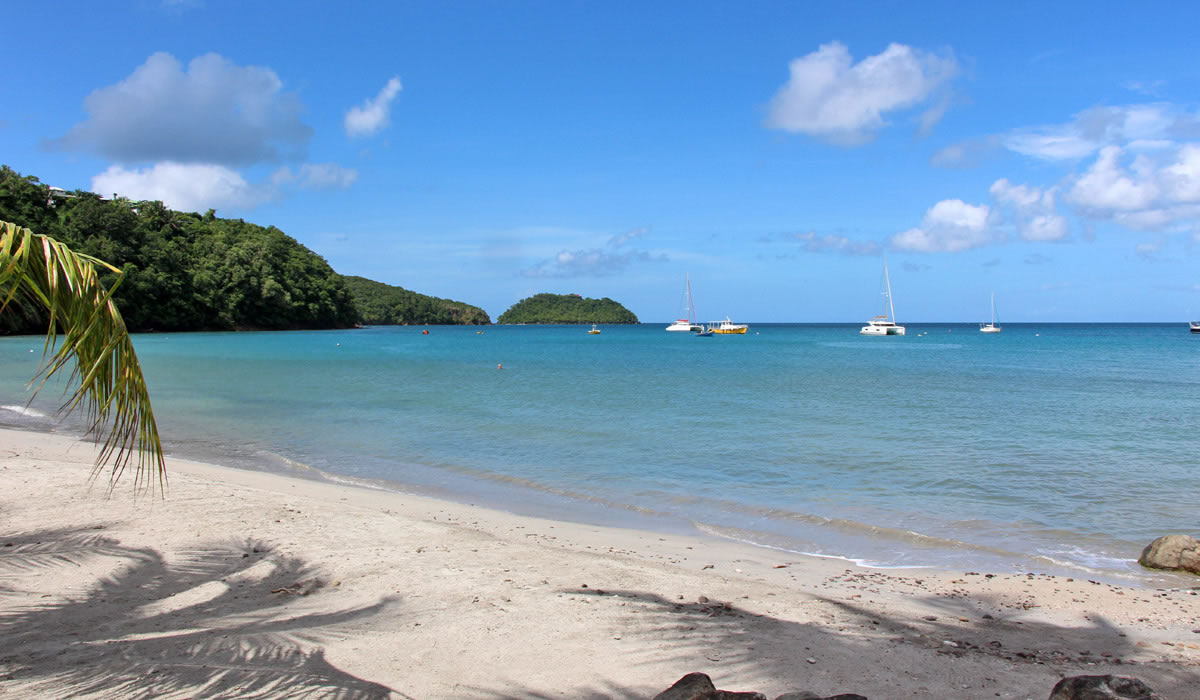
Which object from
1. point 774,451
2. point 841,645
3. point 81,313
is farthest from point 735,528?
point 81,313

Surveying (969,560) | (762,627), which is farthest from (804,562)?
(762,627)

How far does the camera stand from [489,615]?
16.8ft

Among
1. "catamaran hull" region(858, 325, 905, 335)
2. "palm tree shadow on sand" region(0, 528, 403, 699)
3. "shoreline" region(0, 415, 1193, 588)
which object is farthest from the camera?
"catamaran hull" region(858, 325, 905, 335)

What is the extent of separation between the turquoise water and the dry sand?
161 cm

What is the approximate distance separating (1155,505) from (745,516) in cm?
593

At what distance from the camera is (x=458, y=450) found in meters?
14.4

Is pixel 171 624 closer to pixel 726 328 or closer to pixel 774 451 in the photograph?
pixel 774 451

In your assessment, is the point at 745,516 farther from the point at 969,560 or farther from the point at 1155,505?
the point at 1155,505

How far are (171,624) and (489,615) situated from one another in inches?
80.1

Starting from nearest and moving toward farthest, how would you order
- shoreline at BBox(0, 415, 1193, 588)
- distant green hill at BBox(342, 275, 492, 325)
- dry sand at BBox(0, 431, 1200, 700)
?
dry sand at BBox(0, 431, 1200, 700) → shoreline at BBox(0, 415, 1193, 588) → distant green hill at BBox(342, 275, 492, 325)

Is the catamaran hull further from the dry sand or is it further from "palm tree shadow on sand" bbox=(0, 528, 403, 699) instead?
"palm tree shadow on sand" bbox=(0, 528, 403, 699)

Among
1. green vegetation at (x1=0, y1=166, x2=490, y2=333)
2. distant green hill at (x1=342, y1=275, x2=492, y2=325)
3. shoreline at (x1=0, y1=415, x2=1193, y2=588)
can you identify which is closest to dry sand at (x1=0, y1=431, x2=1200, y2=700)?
shoreline at (x1=0, y1=415, x2=1193, y2=588)

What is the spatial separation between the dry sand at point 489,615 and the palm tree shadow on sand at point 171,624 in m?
0.02

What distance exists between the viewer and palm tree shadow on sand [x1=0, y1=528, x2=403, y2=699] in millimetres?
3727
